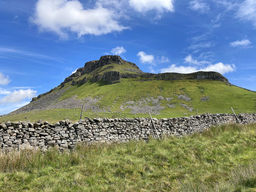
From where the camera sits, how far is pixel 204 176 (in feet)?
19.5

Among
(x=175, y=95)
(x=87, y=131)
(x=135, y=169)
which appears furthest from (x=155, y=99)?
(x=135, y=169)

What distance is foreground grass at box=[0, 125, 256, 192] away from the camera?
5242 mm

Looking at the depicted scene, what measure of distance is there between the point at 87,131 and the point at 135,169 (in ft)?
14.4

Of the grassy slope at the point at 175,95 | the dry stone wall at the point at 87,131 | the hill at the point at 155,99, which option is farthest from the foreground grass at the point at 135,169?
the grassy slope at the point at 175,95

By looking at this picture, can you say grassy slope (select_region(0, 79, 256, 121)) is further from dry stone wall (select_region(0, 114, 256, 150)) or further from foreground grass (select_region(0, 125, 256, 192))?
foreground grass (select_region(0, 125, 256, 192))

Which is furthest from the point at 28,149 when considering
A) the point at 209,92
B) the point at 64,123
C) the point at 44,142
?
the point at 209,92

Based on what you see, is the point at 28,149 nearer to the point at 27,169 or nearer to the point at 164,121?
the point at 27,169

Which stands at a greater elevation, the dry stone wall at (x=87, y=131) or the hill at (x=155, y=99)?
the hill at (x=155, y=99)

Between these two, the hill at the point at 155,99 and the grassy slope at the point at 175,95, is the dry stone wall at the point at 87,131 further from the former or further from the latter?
the grassy slope at the point at 175,95

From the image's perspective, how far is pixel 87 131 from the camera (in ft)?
32.7

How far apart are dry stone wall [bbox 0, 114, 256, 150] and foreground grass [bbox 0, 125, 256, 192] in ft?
3.38

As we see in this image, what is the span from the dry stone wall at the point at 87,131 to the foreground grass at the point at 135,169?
1031 millimetres

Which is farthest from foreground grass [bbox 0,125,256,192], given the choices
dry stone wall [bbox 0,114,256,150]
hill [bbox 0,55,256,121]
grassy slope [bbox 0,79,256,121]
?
grassy slope [bbox 0,79,256,121]

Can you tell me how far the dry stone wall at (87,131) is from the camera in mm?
8047
